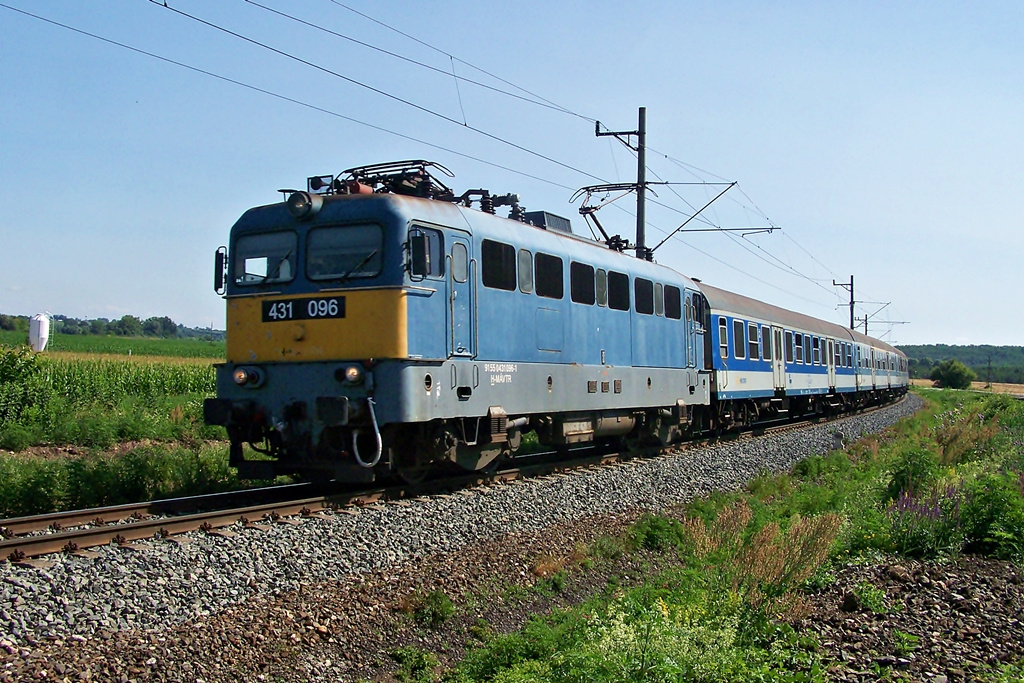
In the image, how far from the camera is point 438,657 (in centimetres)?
672

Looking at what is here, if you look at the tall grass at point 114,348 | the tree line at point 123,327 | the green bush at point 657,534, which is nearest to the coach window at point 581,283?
the green bush at point 657,534

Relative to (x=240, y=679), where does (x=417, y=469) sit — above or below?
above

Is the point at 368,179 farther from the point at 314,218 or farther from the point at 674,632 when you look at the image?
the point at 674,632

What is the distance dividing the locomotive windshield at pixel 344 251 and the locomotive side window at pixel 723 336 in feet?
41.0

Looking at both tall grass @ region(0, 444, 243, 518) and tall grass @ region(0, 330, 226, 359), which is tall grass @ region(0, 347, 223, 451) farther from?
tall grass @ region(0, 330, 226, 359)

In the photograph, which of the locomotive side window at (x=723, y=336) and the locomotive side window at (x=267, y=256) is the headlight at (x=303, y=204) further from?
the locomotive side window at (x=723, y=336)

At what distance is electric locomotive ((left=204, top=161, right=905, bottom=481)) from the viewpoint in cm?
1041

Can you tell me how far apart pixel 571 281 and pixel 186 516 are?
23.2 feet

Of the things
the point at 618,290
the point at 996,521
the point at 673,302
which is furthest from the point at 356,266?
the point at 673,302

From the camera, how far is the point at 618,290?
Result: 15.6 m

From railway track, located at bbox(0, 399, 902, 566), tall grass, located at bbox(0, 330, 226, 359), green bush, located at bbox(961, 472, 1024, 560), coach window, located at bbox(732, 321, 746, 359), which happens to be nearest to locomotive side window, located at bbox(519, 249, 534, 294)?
railway track, located at bbox(0, 399, 902, 566)

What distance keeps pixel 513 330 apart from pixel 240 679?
729cm

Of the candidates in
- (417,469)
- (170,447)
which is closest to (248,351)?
(417,469)

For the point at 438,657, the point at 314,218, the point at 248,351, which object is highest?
the point at 314,218
